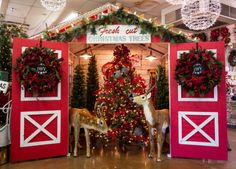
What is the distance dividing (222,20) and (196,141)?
15.0ft

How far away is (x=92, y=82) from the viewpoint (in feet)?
22.4

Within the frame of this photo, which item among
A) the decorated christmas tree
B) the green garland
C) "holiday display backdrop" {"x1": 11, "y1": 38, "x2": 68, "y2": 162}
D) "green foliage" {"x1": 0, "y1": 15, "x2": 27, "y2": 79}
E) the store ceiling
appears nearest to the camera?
"holiday display backdrop" {"x1": 11, "y1": 38, "x2": 68, "y2": 162}

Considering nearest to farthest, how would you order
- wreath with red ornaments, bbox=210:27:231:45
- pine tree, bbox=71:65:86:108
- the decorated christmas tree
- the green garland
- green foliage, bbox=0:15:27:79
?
the green garland, green foliage, bbox=0:15:27:79, the decorated christmas tree, pine tree, bbox=71:65:86:108, wreath with red ornaments, bbox=210:27:231:45

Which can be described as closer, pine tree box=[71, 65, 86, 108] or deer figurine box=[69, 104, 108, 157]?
deer figurine box=[69, 104, 108, 157]

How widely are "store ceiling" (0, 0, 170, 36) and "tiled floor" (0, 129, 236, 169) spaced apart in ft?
16.1

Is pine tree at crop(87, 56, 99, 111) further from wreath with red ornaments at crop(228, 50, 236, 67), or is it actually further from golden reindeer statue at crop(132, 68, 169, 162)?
wreath with red ornaments at crop(228, 50, 236, 67)

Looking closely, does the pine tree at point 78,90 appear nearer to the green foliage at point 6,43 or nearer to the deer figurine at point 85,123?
the deer figurine at point 85,123

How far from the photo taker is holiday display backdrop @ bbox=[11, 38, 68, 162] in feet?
14.1

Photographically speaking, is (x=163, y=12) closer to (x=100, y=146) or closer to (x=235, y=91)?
(x=235, y=91)

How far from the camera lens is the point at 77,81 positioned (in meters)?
6.67

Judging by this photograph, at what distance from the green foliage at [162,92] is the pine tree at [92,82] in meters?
1.81

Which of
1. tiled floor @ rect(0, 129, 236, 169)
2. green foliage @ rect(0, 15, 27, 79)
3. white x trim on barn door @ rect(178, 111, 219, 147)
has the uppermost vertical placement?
green foliage @ rect(0, 15, 27, 79)

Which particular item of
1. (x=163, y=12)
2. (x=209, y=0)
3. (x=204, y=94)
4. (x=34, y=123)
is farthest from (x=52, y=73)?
(x=163, y=12)

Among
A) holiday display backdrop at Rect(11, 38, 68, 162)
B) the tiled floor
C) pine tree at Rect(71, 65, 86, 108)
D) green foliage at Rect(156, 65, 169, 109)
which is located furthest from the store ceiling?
the tiled floor
